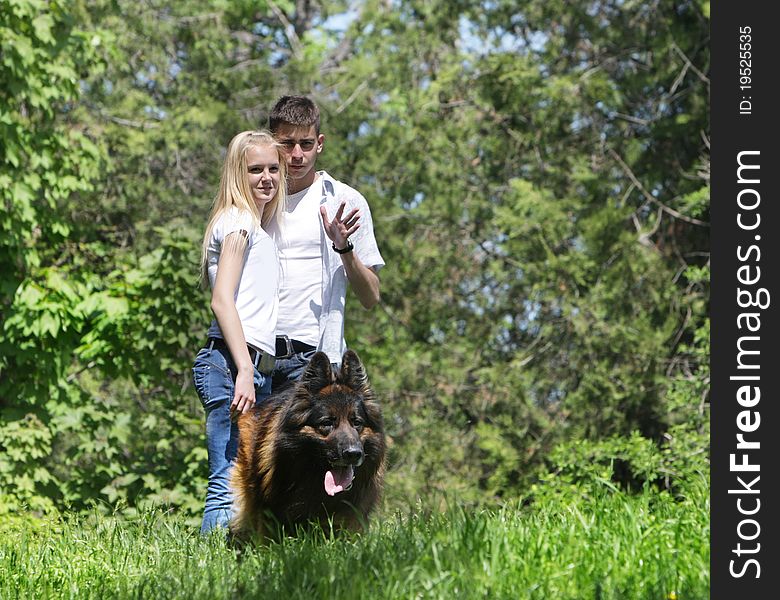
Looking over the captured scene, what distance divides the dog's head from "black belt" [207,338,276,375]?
30cm

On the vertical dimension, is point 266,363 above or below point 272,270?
below

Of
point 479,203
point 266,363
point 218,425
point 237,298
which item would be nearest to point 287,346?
point 266,363

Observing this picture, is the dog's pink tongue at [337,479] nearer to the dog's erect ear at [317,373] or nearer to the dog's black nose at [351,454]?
the dog's black nose at [351,454]

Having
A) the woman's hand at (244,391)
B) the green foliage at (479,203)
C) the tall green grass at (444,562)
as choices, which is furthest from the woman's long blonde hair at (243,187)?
the green foliage at (479,203)

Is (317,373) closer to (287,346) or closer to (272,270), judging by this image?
(287,346)

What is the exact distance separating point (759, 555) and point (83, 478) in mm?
9589

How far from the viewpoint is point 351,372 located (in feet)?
16.7

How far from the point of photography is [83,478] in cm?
1196

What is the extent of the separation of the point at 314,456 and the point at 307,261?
0.96 m

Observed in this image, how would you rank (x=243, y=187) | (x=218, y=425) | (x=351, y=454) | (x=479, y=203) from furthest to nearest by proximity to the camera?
(x=479, y=203)
(x=243, y=187)
(x=218, y=425)
(x=351, y=454)

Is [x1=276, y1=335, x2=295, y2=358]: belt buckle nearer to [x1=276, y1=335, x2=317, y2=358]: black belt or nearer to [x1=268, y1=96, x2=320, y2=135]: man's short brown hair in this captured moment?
[x1=276, y1=335, x2=317, y2=358]: black belt

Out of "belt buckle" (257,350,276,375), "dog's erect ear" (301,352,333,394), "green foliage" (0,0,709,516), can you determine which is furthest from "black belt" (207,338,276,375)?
"green foliage" (0,0,709,516)

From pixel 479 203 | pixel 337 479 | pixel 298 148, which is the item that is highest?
pixel 479 203

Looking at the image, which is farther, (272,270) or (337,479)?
(272,270)
